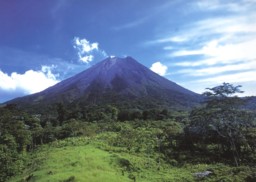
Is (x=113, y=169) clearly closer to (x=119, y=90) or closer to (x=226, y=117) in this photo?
(x=226, y=117)

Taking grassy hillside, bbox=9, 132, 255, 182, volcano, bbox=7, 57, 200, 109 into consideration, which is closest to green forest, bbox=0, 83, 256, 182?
grassy hillside, bbox=9, 132, 255, 182

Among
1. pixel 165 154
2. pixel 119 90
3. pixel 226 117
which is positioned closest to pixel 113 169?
pixel 165 154

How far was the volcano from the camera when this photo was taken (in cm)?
A: 11156

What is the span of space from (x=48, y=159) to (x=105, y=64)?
474 feet

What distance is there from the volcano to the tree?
195 ft

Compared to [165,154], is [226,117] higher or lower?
higher

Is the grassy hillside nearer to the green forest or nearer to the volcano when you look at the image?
the green forest

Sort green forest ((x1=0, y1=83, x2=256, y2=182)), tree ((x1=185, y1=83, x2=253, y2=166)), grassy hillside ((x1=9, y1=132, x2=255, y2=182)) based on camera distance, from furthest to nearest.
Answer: tree ((x1=185, y1=83, x2=253, y2=166)) < green forest ((x1=0, y1=83, x2=256, y2=182)) < grassy hillside ((x1=9, y1=132, x2=255, y2=182))

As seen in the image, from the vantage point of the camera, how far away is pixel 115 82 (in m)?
146

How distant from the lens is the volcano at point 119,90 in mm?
111562

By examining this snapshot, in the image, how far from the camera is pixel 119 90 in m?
132

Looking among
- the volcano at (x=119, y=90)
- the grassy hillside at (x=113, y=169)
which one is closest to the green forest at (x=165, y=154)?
the grassy hillside at (x=113, y=169)

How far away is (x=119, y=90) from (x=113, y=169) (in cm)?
10588

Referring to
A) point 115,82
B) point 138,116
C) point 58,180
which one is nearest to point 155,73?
point 115,82
